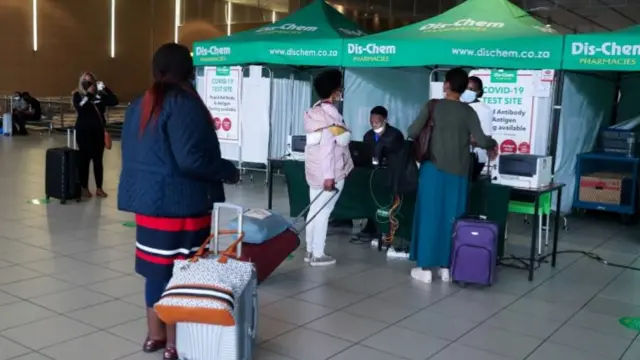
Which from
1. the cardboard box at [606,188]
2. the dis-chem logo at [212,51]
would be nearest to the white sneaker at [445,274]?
the cardboard box at [606,188]

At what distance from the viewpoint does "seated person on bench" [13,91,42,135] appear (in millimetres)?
15289

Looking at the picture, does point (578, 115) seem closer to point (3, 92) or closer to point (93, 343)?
point (93, 343)

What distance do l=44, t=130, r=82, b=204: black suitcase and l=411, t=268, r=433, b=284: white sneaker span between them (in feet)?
13.3

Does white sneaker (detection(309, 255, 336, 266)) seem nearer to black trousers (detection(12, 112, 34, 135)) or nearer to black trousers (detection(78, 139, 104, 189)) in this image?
black trousers (detection(78, 139, 104, 189))

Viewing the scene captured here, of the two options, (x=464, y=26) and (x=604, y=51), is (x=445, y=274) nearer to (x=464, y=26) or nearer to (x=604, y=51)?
Answer: (x=604, y=51)

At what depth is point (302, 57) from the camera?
292 inches

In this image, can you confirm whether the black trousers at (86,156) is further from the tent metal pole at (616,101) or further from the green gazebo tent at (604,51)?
the tent metal pole at (616,101)

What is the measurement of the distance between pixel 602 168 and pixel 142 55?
15958mm

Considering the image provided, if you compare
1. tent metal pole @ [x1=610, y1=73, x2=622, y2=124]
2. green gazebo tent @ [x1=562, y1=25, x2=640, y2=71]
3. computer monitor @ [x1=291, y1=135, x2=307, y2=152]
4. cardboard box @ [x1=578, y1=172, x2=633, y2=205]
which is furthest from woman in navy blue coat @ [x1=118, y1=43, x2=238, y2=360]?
tent metal pole @ [x1=610, y1=73, x2=622, y2=124]

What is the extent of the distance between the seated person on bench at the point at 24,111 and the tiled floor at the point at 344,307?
1023cm

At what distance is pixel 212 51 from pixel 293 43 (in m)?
1.64

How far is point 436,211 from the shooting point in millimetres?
4527

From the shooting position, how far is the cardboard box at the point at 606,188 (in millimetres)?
7105

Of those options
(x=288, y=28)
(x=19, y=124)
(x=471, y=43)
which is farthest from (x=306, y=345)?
(x=19, y=124)
